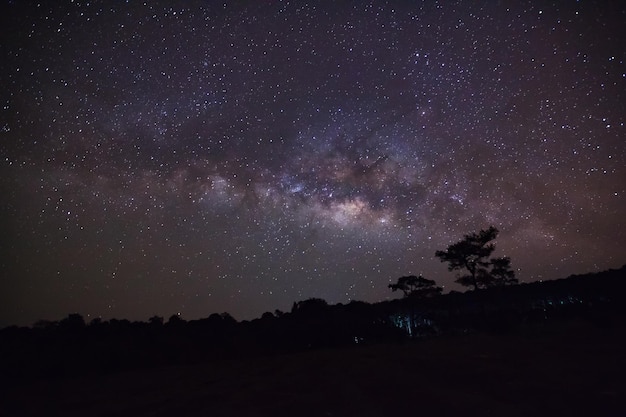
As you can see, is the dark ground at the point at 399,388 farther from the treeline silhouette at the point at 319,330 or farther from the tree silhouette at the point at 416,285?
the tree silhouette at the point at 416,285

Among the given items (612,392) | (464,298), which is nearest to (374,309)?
(464,298)

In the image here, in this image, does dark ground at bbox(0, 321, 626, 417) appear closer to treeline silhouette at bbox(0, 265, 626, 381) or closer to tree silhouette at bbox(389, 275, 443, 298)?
treeline silhouette at bbox(0, 265, 626, 381)

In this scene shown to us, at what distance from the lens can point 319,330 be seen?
23.2 metres

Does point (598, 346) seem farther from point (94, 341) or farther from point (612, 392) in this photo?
point (94, 341)

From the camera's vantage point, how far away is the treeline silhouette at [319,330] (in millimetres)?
19031

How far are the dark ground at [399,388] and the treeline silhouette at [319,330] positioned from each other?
4.24 m

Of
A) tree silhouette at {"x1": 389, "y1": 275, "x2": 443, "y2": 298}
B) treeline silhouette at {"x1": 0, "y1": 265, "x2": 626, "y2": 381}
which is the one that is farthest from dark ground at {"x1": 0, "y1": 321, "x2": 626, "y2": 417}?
tree silhouette at {"x1": 389, "y1": 275, "x2": 443, "y2": 298}

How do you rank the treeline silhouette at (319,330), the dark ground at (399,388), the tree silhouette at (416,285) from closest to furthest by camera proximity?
the dark ground at (399,388) < the treeline silhouette at (319,330) < the tree silhouette at (416,285)

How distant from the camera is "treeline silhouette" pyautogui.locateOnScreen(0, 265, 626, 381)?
19031 millimetres

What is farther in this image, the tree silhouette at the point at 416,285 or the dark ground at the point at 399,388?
the tree silhouette at the point at 416,285

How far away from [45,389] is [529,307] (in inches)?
939

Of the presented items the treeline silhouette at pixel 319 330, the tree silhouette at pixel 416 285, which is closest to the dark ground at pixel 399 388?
the treeline silhouette at pixel 319 330

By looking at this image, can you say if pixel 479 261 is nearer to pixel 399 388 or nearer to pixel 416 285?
pixel 416 285

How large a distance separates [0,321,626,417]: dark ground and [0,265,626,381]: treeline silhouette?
4.24m
